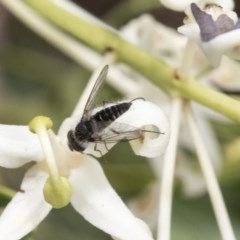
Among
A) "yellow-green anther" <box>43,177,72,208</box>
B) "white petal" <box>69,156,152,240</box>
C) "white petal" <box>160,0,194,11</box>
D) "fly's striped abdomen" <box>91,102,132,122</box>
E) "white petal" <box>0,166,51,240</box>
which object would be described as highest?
"white petal" <box>160,0,194,11</box>

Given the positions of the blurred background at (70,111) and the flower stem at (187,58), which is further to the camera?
the blurred background at (70,111)

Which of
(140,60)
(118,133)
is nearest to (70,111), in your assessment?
(140,60)

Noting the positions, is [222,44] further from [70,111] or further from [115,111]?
[70,111]

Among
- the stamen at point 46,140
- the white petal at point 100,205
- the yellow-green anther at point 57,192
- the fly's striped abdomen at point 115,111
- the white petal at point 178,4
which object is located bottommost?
the white petal at point 100,205

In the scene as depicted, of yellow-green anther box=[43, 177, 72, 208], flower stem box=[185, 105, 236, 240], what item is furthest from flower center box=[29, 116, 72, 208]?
flower stem box=[185, 105, 236, 240]

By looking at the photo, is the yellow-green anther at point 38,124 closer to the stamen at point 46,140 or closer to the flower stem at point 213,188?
the stamen at point 46,140

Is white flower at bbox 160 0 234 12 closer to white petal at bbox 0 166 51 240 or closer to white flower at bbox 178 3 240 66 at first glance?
white flower at bbox 178 3 240 66

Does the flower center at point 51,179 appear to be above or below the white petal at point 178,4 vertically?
below

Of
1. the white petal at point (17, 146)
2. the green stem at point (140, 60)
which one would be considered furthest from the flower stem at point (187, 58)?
the white petal at point (17, 146)
